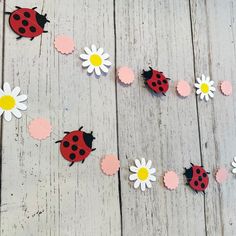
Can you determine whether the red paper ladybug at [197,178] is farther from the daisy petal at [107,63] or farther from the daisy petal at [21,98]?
the daisy petal at [21,98]

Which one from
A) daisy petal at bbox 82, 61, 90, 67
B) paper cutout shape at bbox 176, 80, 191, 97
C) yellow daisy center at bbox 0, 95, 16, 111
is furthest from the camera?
paper cutout shape at bbox 176, 80, 191, 97

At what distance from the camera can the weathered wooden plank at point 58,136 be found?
758 mm

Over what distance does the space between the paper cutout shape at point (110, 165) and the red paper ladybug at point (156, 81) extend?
0.71ft

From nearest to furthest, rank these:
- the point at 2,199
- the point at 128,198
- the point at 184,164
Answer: the point at 2,199, the point at 128,198, the point at 184,164

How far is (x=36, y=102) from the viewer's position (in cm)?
81

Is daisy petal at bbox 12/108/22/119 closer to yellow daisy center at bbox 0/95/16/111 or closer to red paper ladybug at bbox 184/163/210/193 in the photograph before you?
yellow daisy center at bbox 0/95/16/111

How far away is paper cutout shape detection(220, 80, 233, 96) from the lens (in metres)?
1.09

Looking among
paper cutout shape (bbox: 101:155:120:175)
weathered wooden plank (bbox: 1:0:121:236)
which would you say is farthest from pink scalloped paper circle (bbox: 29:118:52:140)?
paper cutout shape (bbox: 101:155:120:175)

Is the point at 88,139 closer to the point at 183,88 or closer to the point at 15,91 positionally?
the point at 15,91

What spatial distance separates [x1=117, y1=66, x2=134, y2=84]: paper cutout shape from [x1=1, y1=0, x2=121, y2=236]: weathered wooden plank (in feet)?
0.08

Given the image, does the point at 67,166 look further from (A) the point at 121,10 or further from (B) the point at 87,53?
(A) the point at 121,10

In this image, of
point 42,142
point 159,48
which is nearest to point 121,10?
point 159,48

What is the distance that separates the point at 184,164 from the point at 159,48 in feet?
1.05

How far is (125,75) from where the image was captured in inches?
36.4
